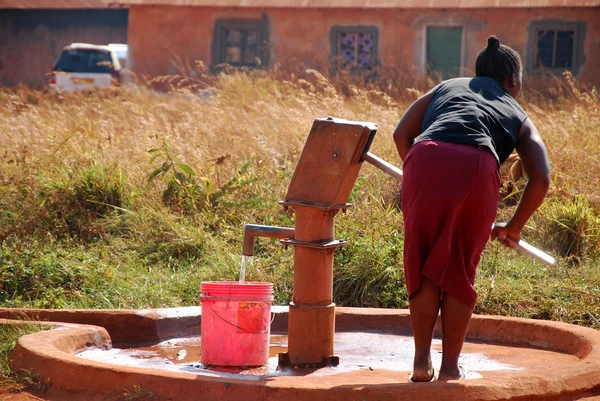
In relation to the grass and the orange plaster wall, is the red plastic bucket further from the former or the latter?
the orange plaster wall

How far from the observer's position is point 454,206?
2.91m

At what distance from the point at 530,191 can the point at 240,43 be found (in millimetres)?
17922

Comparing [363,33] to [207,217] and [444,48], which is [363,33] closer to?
[444,48]

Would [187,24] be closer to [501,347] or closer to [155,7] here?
[155,7]

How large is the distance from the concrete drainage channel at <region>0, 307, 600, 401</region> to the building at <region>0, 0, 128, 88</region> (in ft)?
72.2

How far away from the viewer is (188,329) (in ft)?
14.0

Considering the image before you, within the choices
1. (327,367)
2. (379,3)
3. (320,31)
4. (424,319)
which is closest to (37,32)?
(320,31)

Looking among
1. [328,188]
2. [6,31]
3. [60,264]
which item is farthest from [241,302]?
[6,31]

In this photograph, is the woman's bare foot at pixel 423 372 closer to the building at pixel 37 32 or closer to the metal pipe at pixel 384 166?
the metal pipe at pixel 384 166

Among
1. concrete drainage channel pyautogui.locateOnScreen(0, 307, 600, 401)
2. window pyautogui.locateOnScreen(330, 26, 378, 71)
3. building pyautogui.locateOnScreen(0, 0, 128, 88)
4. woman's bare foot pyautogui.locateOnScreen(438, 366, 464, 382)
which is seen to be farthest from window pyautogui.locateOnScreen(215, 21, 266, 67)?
woman's bare foot pyautogui.locateOnScreen(438, 366, 464, 382)

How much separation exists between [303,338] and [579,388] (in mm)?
1067

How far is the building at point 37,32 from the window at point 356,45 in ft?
29.1

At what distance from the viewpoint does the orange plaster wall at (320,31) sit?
61.3ft

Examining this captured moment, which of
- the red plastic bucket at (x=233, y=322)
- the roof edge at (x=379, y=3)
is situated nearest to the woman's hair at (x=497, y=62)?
the red plastic bucket at (x=233, y=322)
